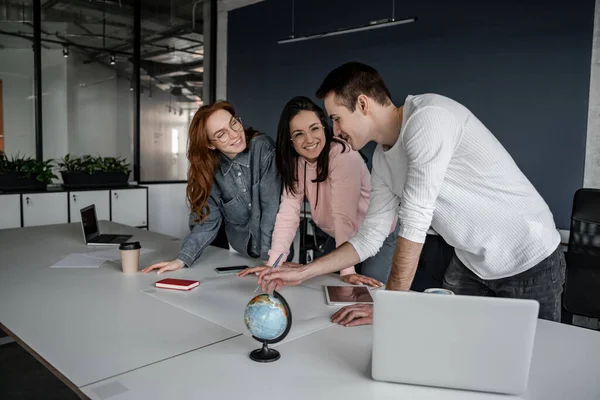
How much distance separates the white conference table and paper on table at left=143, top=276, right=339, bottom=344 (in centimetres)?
5

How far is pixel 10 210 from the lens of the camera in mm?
4594

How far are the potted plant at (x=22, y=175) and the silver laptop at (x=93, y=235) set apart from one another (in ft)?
6.68

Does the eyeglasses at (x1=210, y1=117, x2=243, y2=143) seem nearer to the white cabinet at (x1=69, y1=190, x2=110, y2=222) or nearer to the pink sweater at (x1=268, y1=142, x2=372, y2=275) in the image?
the pink sweater at (x1=268, y1=142, x2=372, y2=275)

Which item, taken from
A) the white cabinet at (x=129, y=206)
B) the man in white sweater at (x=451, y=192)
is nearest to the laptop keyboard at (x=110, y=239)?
the man in white sweater at (x=451, y=192)

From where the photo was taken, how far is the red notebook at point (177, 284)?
2002mm

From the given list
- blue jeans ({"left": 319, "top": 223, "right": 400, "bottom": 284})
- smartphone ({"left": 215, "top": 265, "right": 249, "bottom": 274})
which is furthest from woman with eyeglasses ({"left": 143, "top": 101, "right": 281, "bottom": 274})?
blue jeans ({"left": 319, "top": 223, "right": 400, "bottom": 284})

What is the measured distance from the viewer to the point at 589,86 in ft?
13.3

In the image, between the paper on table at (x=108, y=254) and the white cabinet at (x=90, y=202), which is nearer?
the paper on table at (x=108, y=254)

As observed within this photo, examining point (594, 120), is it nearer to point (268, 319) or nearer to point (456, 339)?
point (456, 339)

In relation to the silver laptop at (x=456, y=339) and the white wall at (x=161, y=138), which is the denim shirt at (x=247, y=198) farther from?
the white wall at (x=161, y=138)

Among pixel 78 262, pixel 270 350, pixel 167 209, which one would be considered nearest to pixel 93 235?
pixel 78 262

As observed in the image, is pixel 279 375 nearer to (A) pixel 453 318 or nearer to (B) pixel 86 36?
(A) pixel 453 318

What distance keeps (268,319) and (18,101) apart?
220 inches

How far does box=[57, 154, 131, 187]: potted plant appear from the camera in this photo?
16.9ft
